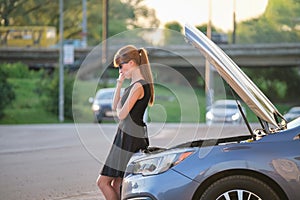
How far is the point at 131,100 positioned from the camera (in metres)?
6.53

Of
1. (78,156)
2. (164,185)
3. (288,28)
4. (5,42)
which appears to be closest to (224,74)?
(164,185)

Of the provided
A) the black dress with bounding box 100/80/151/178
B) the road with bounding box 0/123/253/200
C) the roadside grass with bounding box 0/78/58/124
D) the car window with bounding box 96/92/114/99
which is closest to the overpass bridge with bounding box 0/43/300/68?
the roadside grass with bounding box 0/78/58/124

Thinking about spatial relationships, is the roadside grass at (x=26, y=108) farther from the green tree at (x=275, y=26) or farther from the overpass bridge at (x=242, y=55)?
the green tree at (x=275, y=26)

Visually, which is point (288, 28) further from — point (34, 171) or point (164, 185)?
point (164, 185)

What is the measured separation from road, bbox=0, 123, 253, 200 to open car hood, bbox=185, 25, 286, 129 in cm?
112

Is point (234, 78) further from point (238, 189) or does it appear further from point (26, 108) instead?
point (26, 108)

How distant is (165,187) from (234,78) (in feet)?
3.51

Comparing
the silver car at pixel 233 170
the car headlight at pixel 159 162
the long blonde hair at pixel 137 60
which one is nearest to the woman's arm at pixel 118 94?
the long blonde hair at pixel 137 60

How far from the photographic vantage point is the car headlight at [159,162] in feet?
19.3

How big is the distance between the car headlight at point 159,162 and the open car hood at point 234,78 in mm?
655

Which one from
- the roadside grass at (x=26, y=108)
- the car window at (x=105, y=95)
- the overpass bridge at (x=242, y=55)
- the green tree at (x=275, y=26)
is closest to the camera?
the car window at (x=105, y=95)

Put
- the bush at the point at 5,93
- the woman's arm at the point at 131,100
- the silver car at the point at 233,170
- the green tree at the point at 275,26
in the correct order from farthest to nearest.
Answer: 1. the green tree at the point at 275,26
2. the bush at the point at 5,93
3. the woman's arm at the point at 131,100
4. the silver car at the point at 233,170

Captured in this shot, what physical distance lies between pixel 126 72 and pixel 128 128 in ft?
1.75

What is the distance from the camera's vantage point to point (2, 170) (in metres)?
12.6
